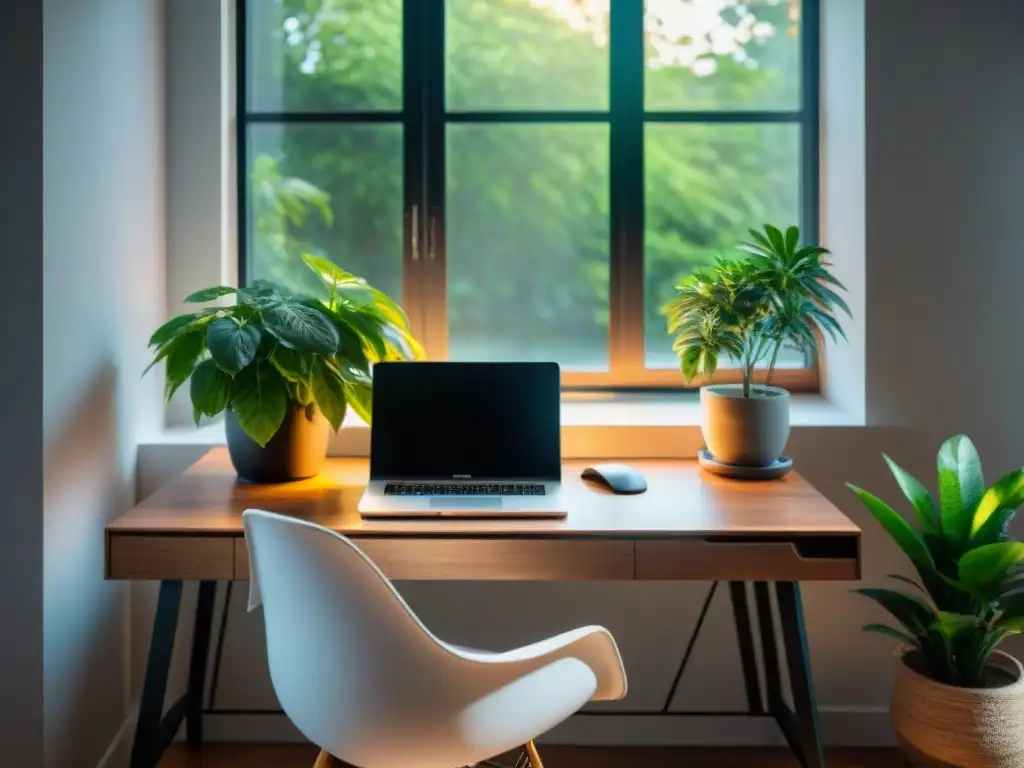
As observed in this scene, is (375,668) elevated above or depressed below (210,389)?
below

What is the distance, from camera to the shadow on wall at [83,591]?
1.96m

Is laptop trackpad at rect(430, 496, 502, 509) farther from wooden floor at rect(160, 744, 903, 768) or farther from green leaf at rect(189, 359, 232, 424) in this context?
wooden floor at rect(160, 744, 903, 768)

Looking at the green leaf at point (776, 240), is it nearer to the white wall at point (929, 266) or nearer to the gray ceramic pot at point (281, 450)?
the white wall at point (929, 266)

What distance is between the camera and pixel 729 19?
273 centimetres

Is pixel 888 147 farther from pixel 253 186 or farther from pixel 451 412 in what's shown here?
pixel 253 186

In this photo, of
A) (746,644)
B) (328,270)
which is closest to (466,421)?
(328,270)

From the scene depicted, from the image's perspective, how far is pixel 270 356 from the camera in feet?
6.61

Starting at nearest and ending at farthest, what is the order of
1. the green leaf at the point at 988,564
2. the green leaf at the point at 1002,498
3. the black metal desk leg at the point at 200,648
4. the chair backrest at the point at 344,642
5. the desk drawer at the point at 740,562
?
the chair backrest at the point at 344,642
the desk drawer at the point at 740,562
the green leaf at the point at 988,564
the green leaf at the point at 1002,498
the black metal desk leg at the point at 200,648

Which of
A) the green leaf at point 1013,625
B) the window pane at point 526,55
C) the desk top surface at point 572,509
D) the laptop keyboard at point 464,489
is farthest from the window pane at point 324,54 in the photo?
the green leaf at point 1013,625

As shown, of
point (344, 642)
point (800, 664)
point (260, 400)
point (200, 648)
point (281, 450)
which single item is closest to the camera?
point (344, 642)

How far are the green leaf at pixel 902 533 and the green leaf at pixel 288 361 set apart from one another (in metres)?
1.23

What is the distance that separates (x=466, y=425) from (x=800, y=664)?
2.83ft

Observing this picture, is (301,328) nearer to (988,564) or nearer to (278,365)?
(278,365)

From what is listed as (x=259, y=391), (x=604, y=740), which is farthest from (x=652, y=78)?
(x=604, y=740)
